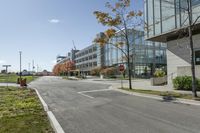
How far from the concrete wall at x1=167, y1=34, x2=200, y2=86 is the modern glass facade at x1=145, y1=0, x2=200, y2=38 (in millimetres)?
2267

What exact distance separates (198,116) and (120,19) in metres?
15.1

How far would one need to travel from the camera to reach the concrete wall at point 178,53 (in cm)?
2145

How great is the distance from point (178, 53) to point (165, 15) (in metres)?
4.43

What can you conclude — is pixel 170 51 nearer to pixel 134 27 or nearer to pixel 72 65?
pixel 134 27

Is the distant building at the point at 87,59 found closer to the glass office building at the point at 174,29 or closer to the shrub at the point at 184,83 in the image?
the glass office building at the point at 174,29

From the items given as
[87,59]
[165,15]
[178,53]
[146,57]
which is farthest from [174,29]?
[87,59]

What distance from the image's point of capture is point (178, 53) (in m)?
22.7

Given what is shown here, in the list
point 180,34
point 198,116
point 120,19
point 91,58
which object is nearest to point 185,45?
point 180,34

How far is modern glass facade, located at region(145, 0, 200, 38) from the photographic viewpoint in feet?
63.3

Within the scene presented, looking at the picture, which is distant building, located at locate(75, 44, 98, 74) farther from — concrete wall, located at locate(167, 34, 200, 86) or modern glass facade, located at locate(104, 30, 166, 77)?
concrete wall, located at locate(167, 34, 200, 86)

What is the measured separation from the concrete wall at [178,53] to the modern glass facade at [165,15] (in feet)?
7.44

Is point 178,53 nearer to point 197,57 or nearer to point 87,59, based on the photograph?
point 197,57

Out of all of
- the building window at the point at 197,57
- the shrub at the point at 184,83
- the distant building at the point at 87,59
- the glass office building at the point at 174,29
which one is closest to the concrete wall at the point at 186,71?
the glass office building at the point at 174,29

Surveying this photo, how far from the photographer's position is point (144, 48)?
60.6 m
